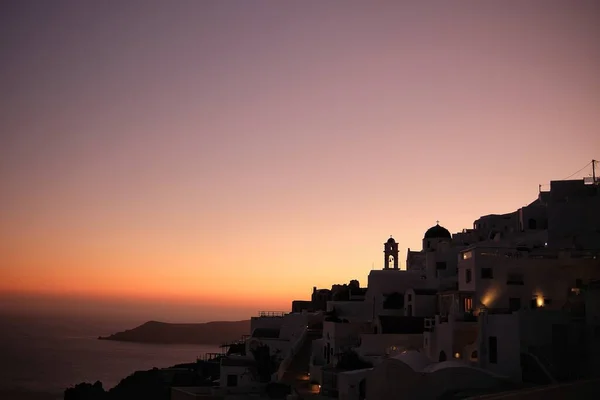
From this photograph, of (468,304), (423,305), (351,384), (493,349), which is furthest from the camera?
(423,305)

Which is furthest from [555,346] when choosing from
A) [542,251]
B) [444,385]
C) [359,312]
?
[359,312]

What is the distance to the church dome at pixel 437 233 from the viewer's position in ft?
180

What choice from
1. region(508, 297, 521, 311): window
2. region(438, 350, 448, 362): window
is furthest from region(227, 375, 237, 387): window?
region(508, 297, 521, 311): window

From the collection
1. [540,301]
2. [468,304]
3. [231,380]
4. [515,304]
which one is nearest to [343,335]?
[468,304]

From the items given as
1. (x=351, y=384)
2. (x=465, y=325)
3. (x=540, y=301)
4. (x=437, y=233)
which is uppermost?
(x=437, y=233)

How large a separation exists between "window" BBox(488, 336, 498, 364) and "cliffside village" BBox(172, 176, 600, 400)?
0.05 metres

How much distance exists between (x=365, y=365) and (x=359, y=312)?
11.4 metres

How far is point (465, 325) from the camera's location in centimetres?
3288

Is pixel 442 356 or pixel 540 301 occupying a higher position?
pixel 540 301

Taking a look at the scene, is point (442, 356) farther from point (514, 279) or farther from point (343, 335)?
point (343, 335)

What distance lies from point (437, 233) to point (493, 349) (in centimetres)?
2531

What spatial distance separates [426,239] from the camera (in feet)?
181

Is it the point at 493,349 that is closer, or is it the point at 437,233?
the point at 493,349

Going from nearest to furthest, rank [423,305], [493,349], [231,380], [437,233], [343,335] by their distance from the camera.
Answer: [493,349], [343,335], [423,305], [231,380], [437,233]
